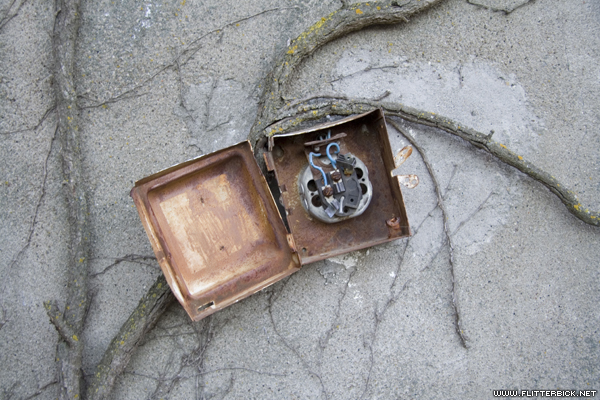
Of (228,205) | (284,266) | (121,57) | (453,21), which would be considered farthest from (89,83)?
(453,21)

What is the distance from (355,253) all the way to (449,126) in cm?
82

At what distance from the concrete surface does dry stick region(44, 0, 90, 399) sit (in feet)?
0.25

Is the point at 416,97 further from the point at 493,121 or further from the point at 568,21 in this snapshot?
the point at 568,21

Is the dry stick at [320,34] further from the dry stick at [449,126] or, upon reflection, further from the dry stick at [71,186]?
the dry stick at [71,186]

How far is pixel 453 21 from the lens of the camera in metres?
2.38

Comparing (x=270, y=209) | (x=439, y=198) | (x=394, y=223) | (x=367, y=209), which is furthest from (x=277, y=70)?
(x=439, y=198)

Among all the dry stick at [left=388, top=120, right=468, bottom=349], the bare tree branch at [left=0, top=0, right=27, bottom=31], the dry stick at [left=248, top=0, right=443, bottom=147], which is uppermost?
the bare tree branch at [left=0, top=0, right=27, bottom=31]

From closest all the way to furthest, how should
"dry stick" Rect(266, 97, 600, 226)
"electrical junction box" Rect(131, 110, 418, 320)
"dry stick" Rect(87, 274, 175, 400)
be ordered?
"electrical junction box" Rect(131, 110, 418, 320) → "dry stick" Rect(87, 274, 175, 400) → "dry stick" Rect(266, 97, 600, 226)

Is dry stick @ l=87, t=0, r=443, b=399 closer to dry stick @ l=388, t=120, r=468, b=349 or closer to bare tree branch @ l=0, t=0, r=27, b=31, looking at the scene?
dry stick @ l=388, t=120, r=468, b=349

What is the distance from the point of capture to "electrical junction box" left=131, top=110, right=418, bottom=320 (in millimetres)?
1917

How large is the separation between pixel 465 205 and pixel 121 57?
6.54ft

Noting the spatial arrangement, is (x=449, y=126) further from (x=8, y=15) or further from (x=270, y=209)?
(x=8, y=15)

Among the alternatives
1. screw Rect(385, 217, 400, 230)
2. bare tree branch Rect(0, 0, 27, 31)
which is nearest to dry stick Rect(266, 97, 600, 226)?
screw Rect(385, 217, 400, 230)

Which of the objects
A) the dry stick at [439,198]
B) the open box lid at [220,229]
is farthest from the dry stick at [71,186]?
the dry stick at [439,198]
